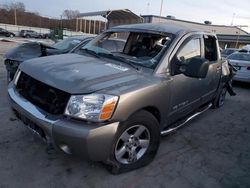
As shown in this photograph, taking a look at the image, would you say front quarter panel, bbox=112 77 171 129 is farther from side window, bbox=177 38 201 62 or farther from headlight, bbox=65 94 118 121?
side window, bbox=177 38 201 62

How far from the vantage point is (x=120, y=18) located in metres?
26.7

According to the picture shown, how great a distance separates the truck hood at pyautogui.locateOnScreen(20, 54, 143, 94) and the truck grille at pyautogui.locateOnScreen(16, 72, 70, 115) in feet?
0.28

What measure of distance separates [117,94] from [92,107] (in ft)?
0.96

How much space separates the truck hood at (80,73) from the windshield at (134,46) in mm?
319

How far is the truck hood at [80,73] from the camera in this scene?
2604 millimetres

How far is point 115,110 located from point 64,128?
21.6 inches

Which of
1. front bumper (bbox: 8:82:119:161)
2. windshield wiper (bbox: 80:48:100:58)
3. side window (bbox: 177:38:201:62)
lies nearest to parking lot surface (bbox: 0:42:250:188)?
front bumper (bbox: 8:82:119:161)

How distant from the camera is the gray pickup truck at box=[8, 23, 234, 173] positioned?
249 cm

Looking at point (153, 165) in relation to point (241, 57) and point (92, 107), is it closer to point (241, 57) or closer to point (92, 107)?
point (92, 107)

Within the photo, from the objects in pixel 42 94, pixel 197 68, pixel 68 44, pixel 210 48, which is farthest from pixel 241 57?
pixel 42 94

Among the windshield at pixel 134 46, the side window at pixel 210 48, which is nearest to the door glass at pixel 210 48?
the side window at pixel 210 48

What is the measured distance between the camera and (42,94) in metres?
2.88

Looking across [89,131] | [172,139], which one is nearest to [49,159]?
[89,131]

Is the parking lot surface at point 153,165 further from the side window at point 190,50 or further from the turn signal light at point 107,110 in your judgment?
the side window at point 190,50
